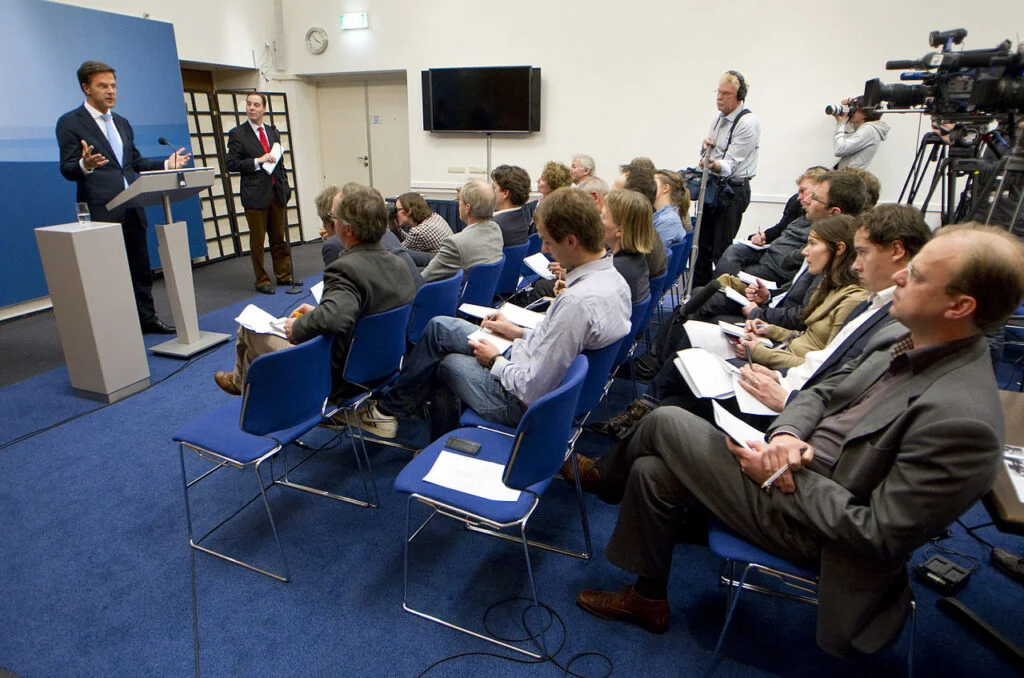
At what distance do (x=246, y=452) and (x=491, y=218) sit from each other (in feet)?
6.68

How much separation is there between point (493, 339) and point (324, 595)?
109 centimetres

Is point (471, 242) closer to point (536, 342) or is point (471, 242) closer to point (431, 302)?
point (431, 302)

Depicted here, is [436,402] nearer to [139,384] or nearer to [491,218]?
[491,218]

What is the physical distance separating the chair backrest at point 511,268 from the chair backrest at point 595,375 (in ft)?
6.39

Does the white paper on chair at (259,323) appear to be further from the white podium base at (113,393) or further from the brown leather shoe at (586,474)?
the white podium base at (113,393)

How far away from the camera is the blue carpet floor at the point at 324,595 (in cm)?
174

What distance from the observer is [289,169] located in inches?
300

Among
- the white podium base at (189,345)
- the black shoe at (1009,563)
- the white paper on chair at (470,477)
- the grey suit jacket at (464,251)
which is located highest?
the grey suit jacket at (464,251)

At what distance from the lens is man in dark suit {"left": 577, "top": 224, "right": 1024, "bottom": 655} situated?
1185 millimetres

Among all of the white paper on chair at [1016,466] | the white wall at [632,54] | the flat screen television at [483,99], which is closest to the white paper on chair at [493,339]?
the white paper on chair at [1016,466]

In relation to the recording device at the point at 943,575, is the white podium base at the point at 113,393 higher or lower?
higher

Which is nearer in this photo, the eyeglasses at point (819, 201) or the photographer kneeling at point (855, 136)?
the eyeglasses at point (819, 201)

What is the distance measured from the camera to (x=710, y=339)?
250 cm

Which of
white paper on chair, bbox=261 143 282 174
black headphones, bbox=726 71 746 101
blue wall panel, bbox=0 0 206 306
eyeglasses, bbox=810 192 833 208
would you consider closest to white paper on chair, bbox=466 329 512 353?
eyeglasses, bbox=810 192 833 208
